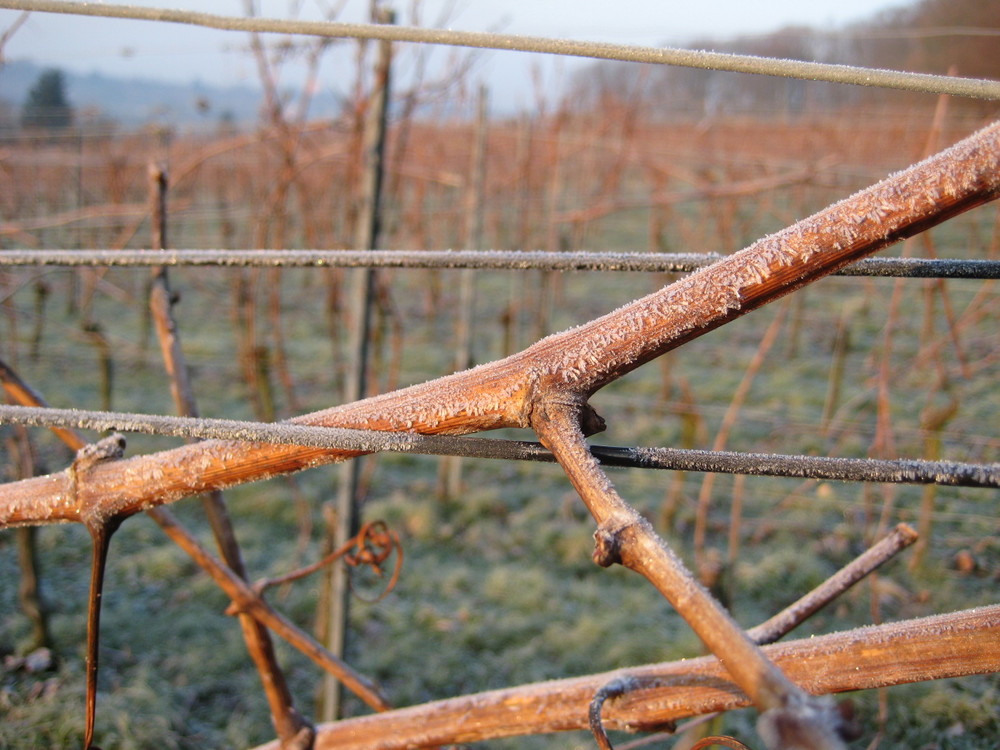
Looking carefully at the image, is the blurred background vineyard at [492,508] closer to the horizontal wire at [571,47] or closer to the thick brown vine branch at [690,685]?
the thick brown vine branch at [690,685]

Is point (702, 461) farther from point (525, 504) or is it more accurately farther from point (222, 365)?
point (222, 365)

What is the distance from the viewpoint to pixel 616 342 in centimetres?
61

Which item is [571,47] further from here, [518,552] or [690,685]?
[518,552]

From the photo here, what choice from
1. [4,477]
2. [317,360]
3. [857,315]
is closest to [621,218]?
[857,315]

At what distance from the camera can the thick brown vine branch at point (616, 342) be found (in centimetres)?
53

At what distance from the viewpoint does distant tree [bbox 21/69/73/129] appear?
7.53m

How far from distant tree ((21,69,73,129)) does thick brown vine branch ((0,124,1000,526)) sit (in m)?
8.06

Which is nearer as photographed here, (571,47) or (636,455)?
(636,455)

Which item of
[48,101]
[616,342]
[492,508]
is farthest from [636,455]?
[48,101]

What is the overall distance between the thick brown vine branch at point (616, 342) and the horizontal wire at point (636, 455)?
2cm

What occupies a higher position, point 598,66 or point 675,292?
point 598,66

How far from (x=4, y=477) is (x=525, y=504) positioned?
9.17ft

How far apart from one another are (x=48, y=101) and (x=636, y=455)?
33.4 feet

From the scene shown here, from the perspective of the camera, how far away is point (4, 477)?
12.8ft
